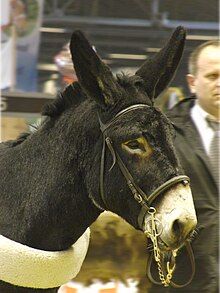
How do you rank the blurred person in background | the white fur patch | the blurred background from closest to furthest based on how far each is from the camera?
the white fur patch → the blurred person in background → the blurred background

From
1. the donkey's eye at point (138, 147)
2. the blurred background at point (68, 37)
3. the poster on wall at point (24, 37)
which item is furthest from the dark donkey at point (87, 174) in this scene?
the poster on wall at point (24, 37)

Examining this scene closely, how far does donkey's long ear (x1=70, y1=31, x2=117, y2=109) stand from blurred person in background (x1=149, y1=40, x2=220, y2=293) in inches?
29.9

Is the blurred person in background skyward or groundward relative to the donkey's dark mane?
groundward

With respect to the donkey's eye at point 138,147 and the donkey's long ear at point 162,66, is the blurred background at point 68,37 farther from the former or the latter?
the donkey's eye at point 138,147

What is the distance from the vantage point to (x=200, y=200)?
3.17 m

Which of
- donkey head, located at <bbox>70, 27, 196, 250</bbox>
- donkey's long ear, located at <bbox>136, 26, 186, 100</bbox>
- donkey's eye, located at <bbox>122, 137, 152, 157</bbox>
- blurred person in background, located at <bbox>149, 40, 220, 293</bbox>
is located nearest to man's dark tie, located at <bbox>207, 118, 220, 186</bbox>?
blurred person in background, located at <bbox>149, 40, 220, 293</bbox>

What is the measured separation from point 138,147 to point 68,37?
304 centimetres

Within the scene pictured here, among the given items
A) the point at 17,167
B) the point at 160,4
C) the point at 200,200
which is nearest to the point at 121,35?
the point at 160,4

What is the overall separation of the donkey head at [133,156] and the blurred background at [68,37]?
2.03 metres

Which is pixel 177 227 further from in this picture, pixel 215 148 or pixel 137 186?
pixel 215 148

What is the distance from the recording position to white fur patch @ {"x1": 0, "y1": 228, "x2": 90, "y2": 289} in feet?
8.46

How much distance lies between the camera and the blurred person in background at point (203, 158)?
3.18 m

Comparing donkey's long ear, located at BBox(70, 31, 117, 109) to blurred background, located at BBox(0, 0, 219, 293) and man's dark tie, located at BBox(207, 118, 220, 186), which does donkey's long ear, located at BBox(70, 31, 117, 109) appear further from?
blurred background, located at BBox(0, 0, 219, 293)

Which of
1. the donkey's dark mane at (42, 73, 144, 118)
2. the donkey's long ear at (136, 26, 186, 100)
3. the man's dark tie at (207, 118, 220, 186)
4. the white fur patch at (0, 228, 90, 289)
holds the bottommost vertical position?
the white fur patch at (0, 228, 90, 289)
